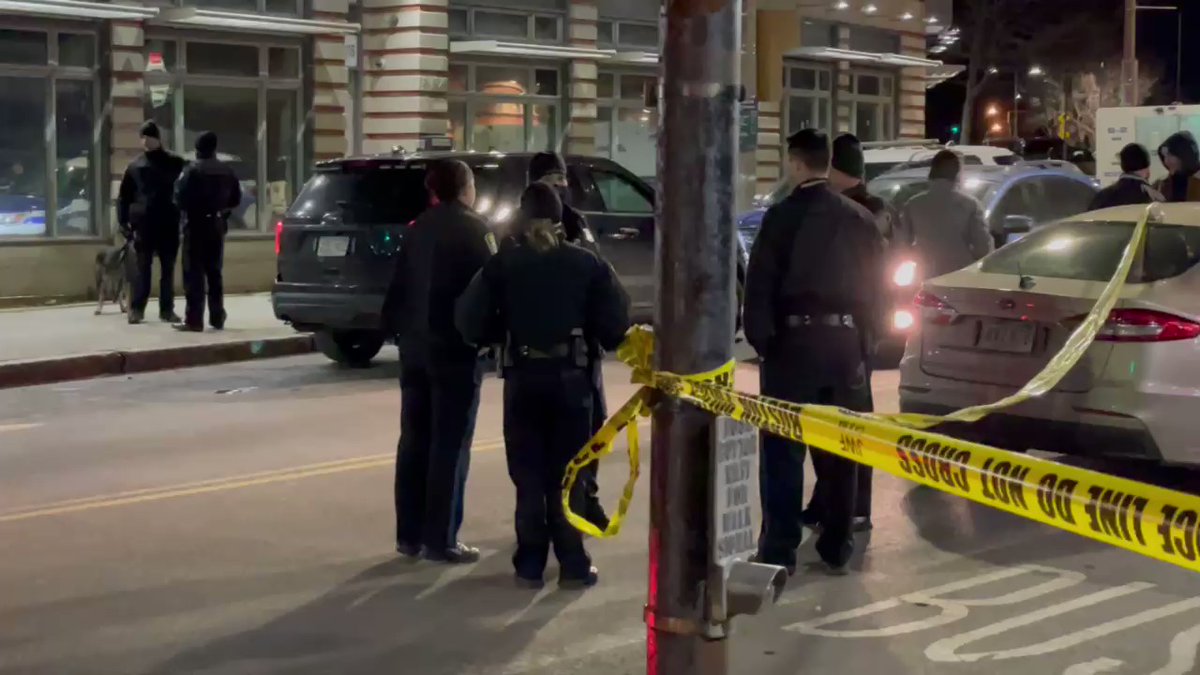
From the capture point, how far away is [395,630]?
649 cm

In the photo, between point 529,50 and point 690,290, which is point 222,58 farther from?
point 690,290

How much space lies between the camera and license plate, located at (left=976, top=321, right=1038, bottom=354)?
820cm

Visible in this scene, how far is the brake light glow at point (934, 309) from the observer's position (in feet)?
28.4

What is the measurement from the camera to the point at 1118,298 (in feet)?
26.3

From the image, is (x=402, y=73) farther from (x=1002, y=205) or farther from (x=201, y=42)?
(x=1002, y=205)

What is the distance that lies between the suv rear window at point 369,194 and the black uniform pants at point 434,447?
570 centimetres

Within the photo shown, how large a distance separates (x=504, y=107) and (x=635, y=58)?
2643 mm

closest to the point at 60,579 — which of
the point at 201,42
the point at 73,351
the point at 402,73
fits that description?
the point at 73,351

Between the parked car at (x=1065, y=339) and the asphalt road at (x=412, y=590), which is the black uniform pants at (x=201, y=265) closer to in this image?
the asphalt road at (x=412, y=590)

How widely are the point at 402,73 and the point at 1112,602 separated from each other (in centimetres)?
1643

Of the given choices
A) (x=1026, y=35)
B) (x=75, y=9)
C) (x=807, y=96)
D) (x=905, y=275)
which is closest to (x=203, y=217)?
(x=75, y=9)

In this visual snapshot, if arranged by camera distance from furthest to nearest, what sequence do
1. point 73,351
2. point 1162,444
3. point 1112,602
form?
point 73,351
point 1162,444
point 1112,602

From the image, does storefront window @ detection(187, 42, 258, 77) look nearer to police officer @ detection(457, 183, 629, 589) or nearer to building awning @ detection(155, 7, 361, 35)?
building awning @ detection(155, 7, 361, 35)

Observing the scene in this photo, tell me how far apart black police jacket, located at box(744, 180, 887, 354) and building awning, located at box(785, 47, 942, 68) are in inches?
834
